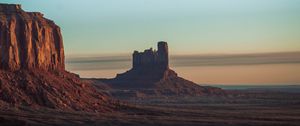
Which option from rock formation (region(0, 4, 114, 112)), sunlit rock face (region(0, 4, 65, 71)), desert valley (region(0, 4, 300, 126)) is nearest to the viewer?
desert valley (region(0, 4, 300, 126))

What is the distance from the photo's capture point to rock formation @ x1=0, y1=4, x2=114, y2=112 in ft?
391

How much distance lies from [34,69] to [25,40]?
5.32m

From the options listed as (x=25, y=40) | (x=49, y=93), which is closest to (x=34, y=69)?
(x=25, y=40)

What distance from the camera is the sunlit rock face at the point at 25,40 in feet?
406

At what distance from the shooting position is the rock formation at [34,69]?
119 metres

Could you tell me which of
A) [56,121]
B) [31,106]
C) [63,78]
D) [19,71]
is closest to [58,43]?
[63,78]

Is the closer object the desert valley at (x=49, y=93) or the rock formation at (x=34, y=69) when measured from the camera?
the desert valley at (x=49, y=93)

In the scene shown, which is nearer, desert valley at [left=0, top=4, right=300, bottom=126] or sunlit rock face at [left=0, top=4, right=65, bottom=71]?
desert valley at [left=0, top=4, right=300, bottom=126]

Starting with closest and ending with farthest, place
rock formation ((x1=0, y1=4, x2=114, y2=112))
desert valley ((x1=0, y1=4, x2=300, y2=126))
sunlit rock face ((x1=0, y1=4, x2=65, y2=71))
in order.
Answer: desert valley ((x1=0, y1=4, x2=300, y2=126)) < rock formation ((x1=0, y1=4, x2=114, y2=112)) < sunlit rock face ((x1=0, y1=4, x2=65, y2=71))

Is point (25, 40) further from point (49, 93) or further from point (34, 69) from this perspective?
point (49, 93)

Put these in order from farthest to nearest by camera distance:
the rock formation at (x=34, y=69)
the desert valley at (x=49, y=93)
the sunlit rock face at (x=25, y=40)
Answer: the sunlit rock face at (x=25, y=40) < the rock formation at (x=34, y=69) < the desert valley at (x=49, y=93)

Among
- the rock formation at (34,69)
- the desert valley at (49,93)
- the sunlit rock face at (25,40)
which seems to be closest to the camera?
the desert valley at (49,93)

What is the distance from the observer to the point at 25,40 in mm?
127375

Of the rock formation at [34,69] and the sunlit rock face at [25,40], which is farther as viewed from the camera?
the sunlit rock face at [25,40]
